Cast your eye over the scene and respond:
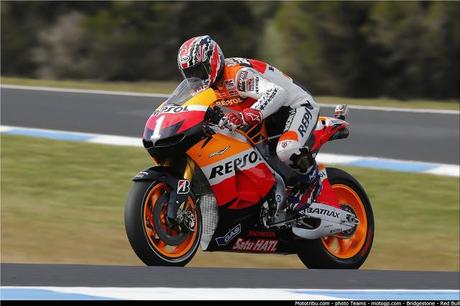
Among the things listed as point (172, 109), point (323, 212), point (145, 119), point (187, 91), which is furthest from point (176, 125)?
point (145, 119)

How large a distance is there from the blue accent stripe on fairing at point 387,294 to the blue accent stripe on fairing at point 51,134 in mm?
8078

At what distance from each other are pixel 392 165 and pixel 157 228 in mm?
6378

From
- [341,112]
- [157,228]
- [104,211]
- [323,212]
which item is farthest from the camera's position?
[104,211]

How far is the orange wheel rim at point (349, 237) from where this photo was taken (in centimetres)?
840

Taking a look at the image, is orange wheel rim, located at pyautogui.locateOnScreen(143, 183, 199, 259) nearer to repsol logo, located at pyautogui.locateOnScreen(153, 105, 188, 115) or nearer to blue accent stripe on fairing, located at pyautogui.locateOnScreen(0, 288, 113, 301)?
repsol logo, located at pyautogui.locateOnScreen(153, 105, 188, 115)

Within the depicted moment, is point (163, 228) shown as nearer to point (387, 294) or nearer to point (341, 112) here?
point (387, 294)

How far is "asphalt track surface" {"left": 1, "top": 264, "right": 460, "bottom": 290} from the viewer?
20.6 feet

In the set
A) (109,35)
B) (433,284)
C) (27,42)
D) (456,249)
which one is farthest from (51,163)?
(27,42)

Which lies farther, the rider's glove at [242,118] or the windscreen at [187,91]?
the windscreen at [187,91]

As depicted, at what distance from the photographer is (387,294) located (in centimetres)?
653

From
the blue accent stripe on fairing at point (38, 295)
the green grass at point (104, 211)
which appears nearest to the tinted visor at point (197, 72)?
the green grass at point (104, 211)

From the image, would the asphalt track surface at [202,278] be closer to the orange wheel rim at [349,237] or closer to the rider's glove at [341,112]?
the orange wheel rim at [349,237]

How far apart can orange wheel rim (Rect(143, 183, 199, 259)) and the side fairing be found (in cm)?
26

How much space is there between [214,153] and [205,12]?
54.2 feet
